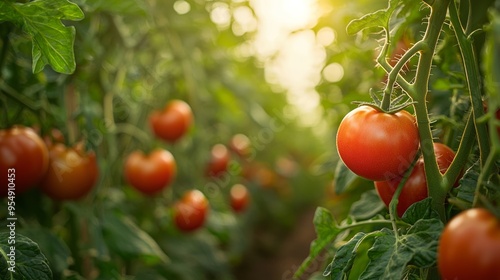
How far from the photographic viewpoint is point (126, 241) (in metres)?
1.33

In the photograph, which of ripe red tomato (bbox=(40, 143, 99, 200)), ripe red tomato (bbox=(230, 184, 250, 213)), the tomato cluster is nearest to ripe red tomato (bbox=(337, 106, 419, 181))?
the tomato cluster

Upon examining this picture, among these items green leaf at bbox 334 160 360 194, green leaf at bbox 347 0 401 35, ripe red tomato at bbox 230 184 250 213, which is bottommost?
ripe red tomato at bbox 230 184 250 213

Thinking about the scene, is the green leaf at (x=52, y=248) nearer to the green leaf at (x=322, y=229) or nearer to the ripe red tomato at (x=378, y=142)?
the green leaf at (x=322, y=229)

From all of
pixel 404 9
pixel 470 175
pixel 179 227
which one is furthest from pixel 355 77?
pixel 470 175

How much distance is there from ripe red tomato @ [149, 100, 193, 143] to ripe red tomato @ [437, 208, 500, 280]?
1.31m

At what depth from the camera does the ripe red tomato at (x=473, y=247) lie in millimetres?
470

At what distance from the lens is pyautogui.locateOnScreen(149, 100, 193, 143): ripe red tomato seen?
1.72m

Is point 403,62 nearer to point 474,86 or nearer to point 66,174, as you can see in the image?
point 474,86

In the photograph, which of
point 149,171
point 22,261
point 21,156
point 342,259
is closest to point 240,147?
point 149,171

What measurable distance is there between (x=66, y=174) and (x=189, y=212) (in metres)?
0.71

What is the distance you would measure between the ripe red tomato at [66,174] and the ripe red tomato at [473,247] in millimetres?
887

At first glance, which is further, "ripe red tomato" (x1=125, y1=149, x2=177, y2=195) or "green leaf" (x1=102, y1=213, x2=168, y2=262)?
"ripe red tomato" (x1=125, y1=149, x2=177, y2=195)

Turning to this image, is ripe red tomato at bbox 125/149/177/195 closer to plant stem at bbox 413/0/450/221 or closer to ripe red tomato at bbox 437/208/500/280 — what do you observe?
plant stem at bbox 413/0/450/221

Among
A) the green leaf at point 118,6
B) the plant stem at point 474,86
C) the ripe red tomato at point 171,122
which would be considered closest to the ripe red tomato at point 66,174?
the green leaf at point 118,6
